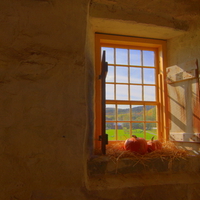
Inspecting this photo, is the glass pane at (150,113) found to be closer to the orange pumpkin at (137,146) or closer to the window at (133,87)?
the window at (133,87)

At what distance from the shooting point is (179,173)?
1.93 meters

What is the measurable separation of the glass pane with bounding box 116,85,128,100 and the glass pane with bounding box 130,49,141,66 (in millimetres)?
354

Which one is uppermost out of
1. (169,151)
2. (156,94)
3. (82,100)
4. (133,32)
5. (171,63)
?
(133,32)

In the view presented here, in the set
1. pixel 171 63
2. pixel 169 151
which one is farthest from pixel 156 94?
pixel 169 151

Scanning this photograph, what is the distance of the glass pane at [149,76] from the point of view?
2.58m

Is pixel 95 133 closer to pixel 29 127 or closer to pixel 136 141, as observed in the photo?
pixel 136 141

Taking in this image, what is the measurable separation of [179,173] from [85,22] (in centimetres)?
168

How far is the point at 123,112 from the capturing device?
96.3 inches

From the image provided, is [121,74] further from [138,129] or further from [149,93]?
[138,129]

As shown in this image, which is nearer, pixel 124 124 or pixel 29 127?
pixel 29 127

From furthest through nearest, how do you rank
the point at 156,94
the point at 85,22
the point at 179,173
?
the point at 156,94 < the point at 179,173 < the point at 85,22

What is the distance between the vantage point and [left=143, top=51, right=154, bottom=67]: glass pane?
2.60m

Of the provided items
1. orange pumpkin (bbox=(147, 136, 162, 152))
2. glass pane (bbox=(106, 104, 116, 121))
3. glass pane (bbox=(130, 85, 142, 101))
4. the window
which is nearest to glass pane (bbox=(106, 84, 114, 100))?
the window

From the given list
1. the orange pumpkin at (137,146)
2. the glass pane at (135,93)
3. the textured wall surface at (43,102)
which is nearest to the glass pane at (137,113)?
the glass pane at (135,93)
